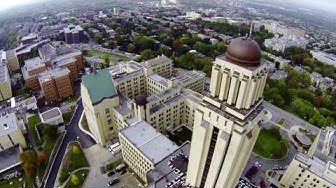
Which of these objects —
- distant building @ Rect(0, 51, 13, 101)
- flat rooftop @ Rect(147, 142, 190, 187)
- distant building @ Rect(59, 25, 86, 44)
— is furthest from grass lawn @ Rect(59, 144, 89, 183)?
distant building @ Rect(59, 25, 86, 44)

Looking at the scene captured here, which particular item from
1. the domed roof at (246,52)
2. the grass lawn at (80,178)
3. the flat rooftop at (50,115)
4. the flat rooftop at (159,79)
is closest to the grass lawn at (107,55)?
the flat rooftop at (159,79)

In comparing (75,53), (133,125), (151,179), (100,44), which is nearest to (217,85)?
(151,179)

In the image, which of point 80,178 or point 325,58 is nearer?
point 80,178

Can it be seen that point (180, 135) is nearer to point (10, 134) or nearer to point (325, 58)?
point (10, 134)

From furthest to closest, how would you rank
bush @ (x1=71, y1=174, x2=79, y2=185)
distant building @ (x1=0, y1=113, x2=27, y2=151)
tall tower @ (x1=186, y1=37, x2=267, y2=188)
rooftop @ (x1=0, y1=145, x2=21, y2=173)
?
1. distant building @ (x1=0, y1=113, x2=27, y2=151)
2. rooftop @ (x1=0, y1=145, x2=21, y2=173)
3. bush @ (x1=71, y1=174, x2=79, y2=185)
4. tall tower @ (x1=186, y1=37, x2=267, y2=188)

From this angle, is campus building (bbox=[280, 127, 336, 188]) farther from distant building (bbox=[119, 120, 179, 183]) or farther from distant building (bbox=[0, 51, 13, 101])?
distant building (bbox=[0, 51, 13, 101])

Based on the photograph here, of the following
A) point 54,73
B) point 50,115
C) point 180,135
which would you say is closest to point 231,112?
point 180,135

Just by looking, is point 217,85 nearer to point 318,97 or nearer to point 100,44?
point 318,97
